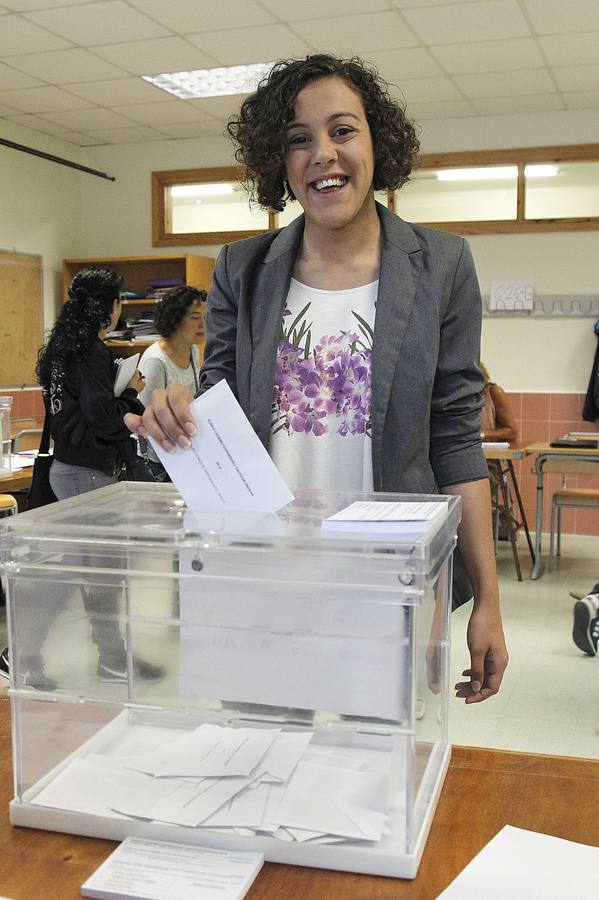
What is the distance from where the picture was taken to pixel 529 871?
831mm

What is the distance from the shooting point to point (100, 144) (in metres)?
8.22

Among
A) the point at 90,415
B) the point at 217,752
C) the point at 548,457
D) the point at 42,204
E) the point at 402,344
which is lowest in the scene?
the point at 548,457

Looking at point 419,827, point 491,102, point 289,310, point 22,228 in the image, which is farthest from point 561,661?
point 22,228

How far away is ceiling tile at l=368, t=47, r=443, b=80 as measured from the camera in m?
5.60

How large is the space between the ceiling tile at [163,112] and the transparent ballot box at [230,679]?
642 cm

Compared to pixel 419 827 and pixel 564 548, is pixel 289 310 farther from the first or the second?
pixel 564 548

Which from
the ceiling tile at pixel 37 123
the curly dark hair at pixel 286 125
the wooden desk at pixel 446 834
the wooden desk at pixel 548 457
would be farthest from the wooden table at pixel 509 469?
the wooden desk at pixel 446 834

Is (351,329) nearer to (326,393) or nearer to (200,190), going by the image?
(326,393)

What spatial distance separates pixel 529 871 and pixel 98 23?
17.1 feet

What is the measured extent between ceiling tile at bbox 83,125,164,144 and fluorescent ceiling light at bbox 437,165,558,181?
2.41 metres

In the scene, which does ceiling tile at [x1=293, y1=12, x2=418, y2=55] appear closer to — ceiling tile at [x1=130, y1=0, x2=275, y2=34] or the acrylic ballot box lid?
ceiling tile at [x1=130, y1=0, x2=275, y2=34]

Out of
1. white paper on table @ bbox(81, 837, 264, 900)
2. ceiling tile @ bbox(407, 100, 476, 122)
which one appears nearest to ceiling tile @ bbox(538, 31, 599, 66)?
ceiling tile @ bbox(407, 100, 476, 122)

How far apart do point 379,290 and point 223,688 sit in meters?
0.68

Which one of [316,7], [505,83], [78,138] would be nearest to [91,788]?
[316,7]
